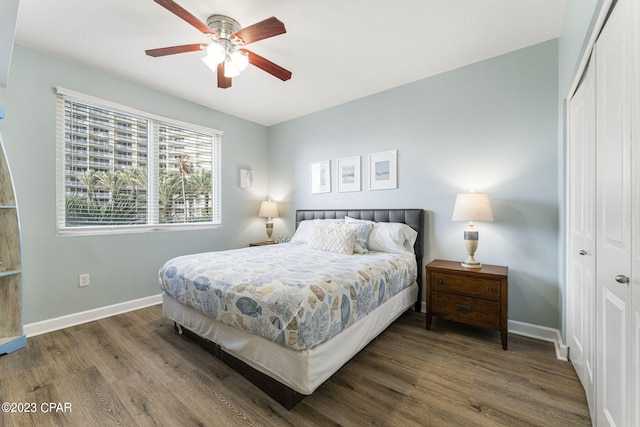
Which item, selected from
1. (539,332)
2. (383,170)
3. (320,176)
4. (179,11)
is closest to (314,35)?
(179,11)

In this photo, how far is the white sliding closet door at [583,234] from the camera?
145cm

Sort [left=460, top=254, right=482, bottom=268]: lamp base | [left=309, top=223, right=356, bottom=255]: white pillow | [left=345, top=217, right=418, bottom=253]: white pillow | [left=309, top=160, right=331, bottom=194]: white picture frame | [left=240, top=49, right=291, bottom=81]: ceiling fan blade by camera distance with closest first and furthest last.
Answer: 1. [left=240, top=49, right=291, bottom=81]: ceiling fan blade
2. [left=460, top=254, right=482, bottom=268]: lamp base
3. [left=309, top=223, right=356, bottom=255]: white pillow
4. [left=345, top=217, right=418, bottom=253]: white pillow
5. [left=309, top=160, right=331, bottom=194]: white picture frame

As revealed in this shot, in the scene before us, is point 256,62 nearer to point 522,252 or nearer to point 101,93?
point 101,93

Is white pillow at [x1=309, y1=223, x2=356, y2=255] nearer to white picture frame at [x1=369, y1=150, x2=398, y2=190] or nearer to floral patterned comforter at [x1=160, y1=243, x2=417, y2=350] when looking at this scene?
floral patterned comforter at [x1=160, y1=243, x2=417, y2=350]

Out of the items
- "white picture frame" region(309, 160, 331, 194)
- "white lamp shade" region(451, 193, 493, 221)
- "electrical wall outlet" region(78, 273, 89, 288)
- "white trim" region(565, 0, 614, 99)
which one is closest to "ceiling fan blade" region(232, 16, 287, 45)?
"white trim" region(565, 0, 614, 99)

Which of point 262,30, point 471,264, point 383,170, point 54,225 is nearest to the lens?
point 262,30

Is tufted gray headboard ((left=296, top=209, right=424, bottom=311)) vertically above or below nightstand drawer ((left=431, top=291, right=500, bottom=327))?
above

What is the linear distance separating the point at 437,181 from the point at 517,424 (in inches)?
87.0

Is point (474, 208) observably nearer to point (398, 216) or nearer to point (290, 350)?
point (398, 216)

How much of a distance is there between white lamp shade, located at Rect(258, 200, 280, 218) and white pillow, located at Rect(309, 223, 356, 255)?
56.6 inches

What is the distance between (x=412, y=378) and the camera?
1.83 m

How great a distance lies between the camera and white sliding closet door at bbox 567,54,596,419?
145 centimetres

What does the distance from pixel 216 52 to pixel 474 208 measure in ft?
8.31

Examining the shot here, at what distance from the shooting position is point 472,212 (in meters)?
2.39
